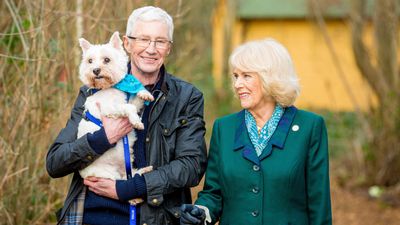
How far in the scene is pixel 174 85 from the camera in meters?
4.56

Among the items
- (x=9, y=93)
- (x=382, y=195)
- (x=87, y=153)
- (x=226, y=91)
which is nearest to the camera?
(x=87, y=153)

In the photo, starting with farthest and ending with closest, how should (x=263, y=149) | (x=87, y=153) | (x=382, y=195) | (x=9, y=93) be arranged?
(x=382, y=195) → (x=9, y=93) → (x=263, y=149) → (x=87, y=153)

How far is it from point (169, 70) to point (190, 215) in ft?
13.4

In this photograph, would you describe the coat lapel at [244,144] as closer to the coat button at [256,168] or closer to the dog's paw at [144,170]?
the coat button at [256,168]

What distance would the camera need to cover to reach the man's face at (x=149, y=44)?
4.38m

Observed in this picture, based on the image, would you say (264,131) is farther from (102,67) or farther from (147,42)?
(102,67)

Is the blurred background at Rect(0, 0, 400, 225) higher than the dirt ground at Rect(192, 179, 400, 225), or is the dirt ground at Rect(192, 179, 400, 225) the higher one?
the blurred background at Rect(0, 0, 400, 225)

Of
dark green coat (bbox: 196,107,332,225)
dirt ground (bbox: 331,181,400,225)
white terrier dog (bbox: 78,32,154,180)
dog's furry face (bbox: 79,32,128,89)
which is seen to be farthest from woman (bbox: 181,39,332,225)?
dirt ground (bbox: 331,181,400,225)

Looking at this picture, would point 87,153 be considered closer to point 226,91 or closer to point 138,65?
point 138,65

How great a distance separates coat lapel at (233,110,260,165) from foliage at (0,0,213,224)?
6.26 feet

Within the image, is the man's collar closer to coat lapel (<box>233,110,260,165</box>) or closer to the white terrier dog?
the white terrier dog

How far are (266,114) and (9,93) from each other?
109 inches

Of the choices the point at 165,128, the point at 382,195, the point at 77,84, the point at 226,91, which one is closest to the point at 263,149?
the point at 165,128

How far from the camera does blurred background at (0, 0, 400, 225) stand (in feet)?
20.2
